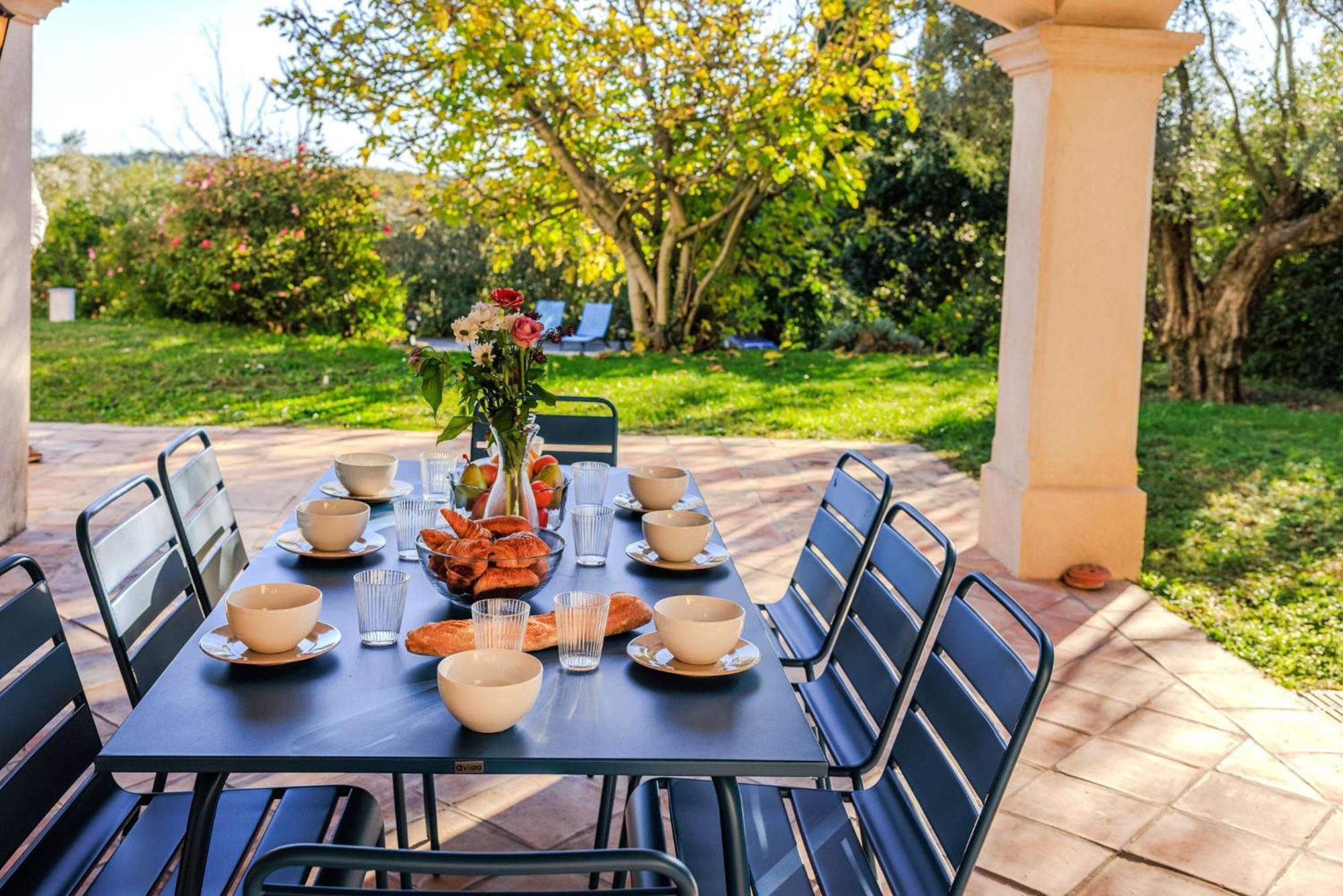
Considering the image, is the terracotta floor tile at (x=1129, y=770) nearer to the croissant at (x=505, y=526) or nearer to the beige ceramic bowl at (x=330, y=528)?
the croissant at (x=505, y=526)

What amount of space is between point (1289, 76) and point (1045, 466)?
17.1ft

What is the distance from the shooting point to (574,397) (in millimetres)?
3717

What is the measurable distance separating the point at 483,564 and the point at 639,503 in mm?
844

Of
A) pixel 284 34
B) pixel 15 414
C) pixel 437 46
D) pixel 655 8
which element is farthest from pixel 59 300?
pixel 15 414

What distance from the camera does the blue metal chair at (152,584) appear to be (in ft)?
A: 6.49

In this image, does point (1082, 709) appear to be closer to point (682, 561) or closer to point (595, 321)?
point (682, 561)

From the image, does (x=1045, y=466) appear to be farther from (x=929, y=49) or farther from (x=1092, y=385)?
(x=929, y=49)

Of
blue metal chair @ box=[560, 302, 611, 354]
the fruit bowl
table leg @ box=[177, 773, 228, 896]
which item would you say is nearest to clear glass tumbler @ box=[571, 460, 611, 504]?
the fruit bowl

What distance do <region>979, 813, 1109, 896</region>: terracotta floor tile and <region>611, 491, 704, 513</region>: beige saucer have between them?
0.99 m

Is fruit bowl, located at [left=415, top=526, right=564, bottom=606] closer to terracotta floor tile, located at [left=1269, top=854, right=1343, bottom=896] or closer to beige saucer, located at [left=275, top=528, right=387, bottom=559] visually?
beige saucer, located at [left=275, top=528, right=387, bottom=559]

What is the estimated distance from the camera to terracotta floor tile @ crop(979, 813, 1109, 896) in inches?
95.0

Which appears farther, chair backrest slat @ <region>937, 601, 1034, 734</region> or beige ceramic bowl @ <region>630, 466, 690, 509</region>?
beige ceramic bowl @ <region>630, 466, 690, 509</region>

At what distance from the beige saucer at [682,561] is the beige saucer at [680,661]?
419mm

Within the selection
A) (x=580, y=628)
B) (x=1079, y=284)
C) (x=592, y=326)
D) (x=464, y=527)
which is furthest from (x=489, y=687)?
(x=592, y=326)
